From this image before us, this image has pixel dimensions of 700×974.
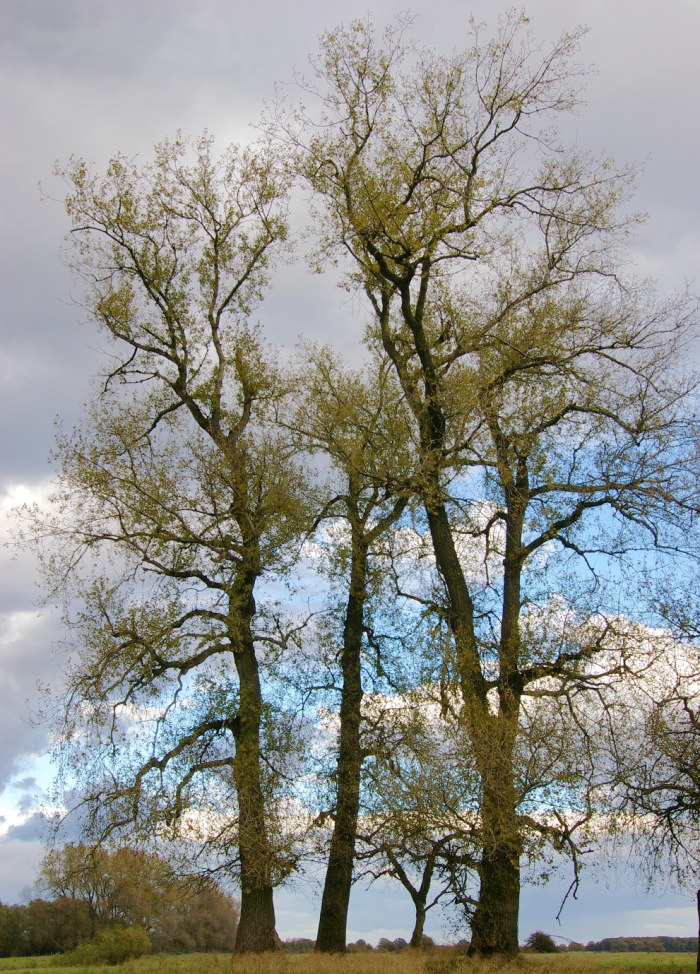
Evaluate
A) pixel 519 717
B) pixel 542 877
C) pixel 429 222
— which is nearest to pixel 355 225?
pixel 429 222

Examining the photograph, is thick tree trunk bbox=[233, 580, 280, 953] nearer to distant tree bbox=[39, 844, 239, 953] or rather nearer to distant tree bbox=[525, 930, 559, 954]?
distant tree bbox=[39, 844, 239, 953]

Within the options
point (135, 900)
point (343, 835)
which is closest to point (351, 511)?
point (343, 835)

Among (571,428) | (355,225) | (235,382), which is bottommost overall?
(571,428)

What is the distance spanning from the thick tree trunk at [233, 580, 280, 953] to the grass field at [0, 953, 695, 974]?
998 mm

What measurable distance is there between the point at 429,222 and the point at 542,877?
14.4 metres

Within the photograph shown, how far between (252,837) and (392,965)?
3860 millimetres

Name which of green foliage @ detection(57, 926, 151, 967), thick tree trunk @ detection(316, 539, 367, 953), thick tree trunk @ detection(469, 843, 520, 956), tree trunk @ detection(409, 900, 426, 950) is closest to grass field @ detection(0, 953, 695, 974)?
thick tree trunk @ detection(469, 843, 520, 956)

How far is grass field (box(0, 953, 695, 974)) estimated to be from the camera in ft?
52.2

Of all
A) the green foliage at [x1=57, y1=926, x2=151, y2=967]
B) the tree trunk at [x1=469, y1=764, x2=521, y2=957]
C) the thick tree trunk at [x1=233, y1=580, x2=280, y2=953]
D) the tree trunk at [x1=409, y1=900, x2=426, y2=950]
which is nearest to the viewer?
the tree trunk at [x1=469, y1=764, x2=521, y2=957]

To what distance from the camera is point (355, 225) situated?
1995 centimetres

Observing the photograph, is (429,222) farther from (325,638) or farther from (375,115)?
(325,638)

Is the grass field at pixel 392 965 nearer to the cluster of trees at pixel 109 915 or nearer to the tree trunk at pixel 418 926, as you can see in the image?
the cluster of trees at pixel 109 915

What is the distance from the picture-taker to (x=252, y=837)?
18375 millimetres

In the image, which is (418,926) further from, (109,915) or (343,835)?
(109,915)
